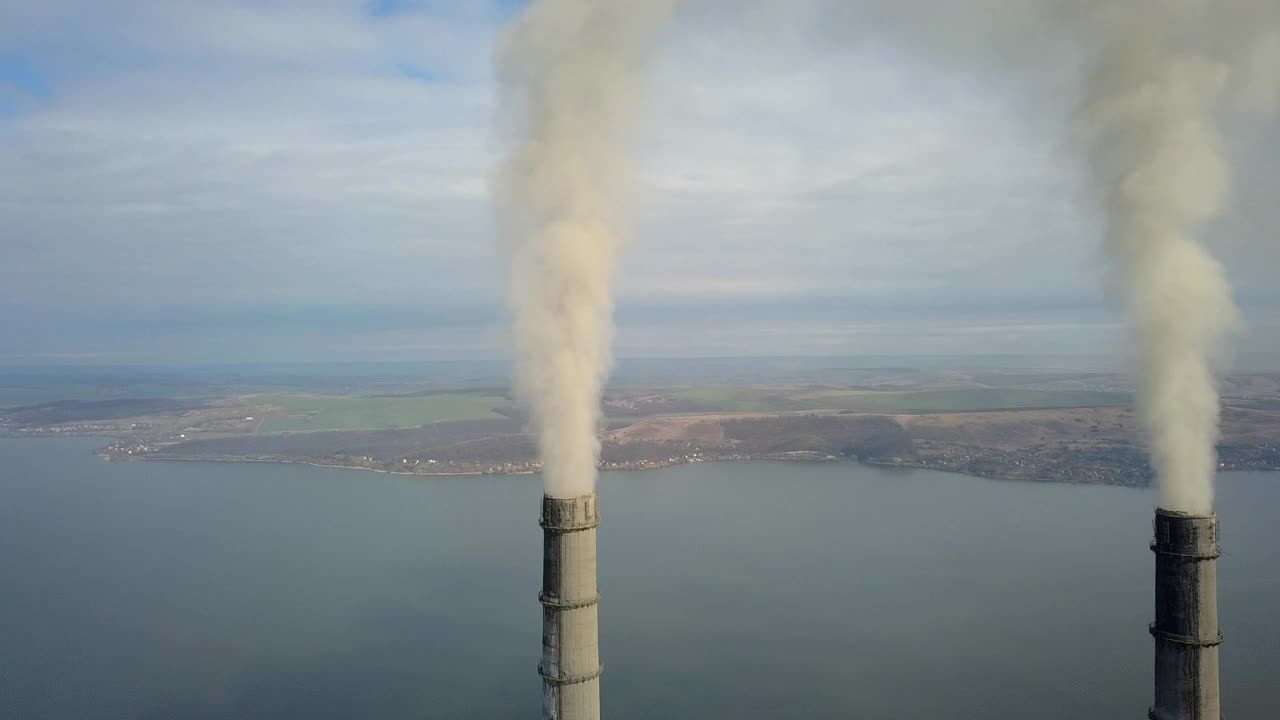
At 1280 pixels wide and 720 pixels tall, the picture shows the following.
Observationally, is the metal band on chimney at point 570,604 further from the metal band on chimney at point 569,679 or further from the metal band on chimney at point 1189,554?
the metal band on chimney at point 1189,554

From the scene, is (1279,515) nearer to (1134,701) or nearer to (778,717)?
(1134,701)

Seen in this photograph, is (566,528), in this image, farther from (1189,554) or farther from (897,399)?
(897,399)

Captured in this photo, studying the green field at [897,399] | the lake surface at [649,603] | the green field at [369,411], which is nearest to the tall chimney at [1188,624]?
the lake surface at [649,603]

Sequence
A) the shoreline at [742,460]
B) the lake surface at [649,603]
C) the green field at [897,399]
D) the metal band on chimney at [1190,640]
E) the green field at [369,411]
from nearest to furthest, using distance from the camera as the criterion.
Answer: the metal band on chimney at [1190,640]
the lake surface at [649,603]
the shoreline at [742,460]
the green field at [897,399]
the green field at [369,411]

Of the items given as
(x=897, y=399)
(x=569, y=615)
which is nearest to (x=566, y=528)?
(x=569, y=615)

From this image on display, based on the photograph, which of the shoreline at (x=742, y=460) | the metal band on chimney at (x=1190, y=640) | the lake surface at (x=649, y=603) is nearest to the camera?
the metal band on chimney at (x=1190, y=640)

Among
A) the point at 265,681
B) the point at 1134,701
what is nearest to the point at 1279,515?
the point at 1134,701

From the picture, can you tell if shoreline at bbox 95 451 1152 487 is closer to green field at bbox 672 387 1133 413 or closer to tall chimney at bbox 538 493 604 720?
green field at bbox 672 387 1133 413
